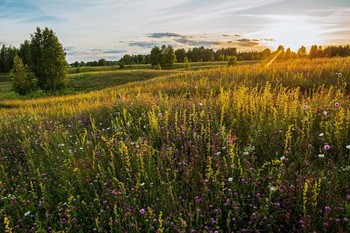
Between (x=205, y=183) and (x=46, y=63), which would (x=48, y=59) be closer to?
(x=46, y=63)

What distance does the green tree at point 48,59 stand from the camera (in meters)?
38.9

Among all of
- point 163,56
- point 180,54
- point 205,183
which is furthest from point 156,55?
point 205,183

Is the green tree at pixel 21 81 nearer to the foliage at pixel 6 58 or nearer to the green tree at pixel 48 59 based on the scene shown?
the green tree at pixel 48 59

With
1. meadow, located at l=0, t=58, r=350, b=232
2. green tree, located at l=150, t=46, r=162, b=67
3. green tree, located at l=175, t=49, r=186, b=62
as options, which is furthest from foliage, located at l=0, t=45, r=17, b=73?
meadow, located at l=0, t=58, r=350, b=232

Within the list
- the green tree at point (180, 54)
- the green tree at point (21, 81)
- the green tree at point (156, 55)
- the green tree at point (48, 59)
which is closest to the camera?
the green tree at point (48, 59)

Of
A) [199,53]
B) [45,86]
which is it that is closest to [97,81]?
[45,86]

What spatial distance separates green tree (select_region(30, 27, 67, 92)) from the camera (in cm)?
3894

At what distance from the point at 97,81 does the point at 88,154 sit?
4558 centimetres

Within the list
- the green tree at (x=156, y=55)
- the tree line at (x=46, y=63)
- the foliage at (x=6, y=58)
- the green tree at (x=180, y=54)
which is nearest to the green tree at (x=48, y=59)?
the tree line at (x=46, y=63)

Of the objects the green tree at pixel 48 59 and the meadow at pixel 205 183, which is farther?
the green tree at pixel 48 59

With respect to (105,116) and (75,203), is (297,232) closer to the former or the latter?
(75,203)

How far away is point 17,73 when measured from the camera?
4197 cm

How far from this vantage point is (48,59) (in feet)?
127

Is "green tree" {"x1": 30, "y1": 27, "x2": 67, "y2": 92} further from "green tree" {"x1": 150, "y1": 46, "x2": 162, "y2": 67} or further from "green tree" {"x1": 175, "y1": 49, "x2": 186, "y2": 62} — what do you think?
"green tree" {"x1": 175, "y1": 49, "x2": 186, "y2": 62}
